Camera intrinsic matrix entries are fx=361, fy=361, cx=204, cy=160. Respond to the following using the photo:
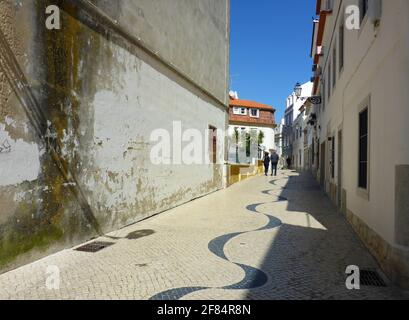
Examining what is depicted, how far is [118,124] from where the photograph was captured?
22.7ft

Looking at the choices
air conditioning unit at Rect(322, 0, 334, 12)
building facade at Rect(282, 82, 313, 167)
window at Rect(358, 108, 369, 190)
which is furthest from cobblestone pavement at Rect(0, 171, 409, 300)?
building facade at Rect(282, 82, 313, 167)

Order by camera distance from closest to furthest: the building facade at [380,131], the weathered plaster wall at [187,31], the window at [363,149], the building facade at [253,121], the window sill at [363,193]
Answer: the building facade at [380,131] → the window sill at [363,193] → the window at [363,149] → the weathered plaster wall at [187,31] → the building facade at [253,121]

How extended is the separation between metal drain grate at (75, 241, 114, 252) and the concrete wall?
0.18m

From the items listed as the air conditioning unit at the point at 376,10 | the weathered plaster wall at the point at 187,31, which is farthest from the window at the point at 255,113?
the air conditioning unit at the point at 376,10

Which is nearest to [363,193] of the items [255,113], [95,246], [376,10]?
[376,10]

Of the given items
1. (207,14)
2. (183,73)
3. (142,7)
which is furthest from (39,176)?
(207,14)

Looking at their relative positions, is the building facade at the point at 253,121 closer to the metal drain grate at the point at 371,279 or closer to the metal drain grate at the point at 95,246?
the metal drain grate at the point at 95,246

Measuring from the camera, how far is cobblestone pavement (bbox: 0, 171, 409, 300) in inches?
151

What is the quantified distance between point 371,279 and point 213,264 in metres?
1.94

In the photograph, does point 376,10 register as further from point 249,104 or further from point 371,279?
point 249,104

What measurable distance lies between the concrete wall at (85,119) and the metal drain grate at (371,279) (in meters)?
4.16

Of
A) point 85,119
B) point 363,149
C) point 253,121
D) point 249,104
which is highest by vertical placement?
point 249,104

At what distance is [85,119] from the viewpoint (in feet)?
19.4

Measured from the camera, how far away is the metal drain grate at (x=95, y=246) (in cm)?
549
